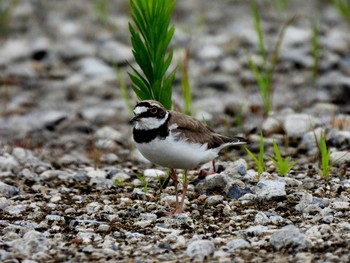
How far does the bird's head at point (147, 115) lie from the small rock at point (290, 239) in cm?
135

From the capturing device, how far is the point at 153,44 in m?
6.62

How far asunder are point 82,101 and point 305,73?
144 inches

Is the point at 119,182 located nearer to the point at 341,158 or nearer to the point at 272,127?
the point at 341,158

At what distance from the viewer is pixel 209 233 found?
5.46 m

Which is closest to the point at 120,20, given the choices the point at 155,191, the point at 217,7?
the point at 217,7

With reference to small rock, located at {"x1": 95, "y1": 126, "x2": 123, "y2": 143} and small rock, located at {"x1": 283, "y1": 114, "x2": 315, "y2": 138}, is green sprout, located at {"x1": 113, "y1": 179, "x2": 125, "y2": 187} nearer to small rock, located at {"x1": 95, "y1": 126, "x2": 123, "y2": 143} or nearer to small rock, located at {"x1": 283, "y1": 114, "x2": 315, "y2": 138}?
small rock, located at {"x1": 95, "y1": 126, "x2": 123, "y2": 143}

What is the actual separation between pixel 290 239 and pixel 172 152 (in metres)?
A: 1.23

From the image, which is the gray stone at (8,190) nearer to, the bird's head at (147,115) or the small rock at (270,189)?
the bird's head at (147,115)

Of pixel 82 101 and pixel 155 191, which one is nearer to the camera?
pixel 155 191

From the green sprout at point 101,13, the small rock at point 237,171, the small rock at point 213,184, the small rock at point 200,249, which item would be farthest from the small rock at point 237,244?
the green sprout at point 101,13

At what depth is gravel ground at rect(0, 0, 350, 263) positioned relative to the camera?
5.23m

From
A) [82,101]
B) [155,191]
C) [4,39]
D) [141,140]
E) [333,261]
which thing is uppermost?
[4,39]

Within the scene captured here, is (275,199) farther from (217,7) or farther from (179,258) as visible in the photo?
(217,7)

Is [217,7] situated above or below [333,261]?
above
